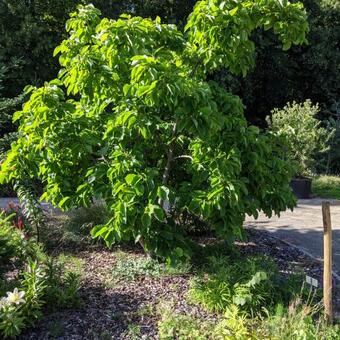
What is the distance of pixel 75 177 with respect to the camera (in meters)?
4.02

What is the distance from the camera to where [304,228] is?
6.65 metres

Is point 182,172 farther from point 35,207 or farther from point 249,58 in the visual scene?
point 35,207

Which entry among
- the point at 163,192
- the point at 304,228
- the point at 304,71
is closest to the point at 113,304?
the point at 163,192

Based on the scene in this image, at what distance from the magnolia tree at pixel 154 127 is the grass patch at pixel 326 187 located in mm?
6683

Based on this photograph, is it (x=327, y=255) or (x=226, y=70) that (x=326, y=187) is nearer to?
(x=226, y=70)

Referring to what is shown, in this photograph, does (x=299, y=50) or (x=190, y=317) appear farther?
(x=299, y=50)

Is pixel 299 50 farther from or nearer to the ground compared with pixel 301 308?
farther from the ground

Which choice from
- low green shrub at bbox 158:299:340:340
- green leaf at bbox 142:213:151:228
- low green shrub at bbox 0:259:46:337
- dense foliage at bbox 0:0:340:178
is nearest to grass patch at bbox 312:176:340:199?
dense foliage at bbox 0:0:340:178

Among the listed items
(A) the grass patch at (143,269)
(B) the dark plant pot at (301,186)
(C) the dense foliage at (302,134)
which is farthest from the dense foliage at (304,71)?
(A) the grass patch at (143,269)

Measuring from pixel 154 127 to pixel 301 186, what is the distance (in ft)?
22.9

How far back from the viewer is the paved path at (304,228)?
552 centimetres

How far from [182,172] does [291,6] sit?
1.81 metres

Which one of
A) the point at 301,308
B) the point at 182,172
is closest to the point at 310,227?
the point at 182,172

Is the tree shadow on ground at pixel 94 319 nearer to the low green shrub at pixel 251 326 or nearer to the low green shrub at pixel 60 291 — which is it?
the low green shrub at pixel 60 291
